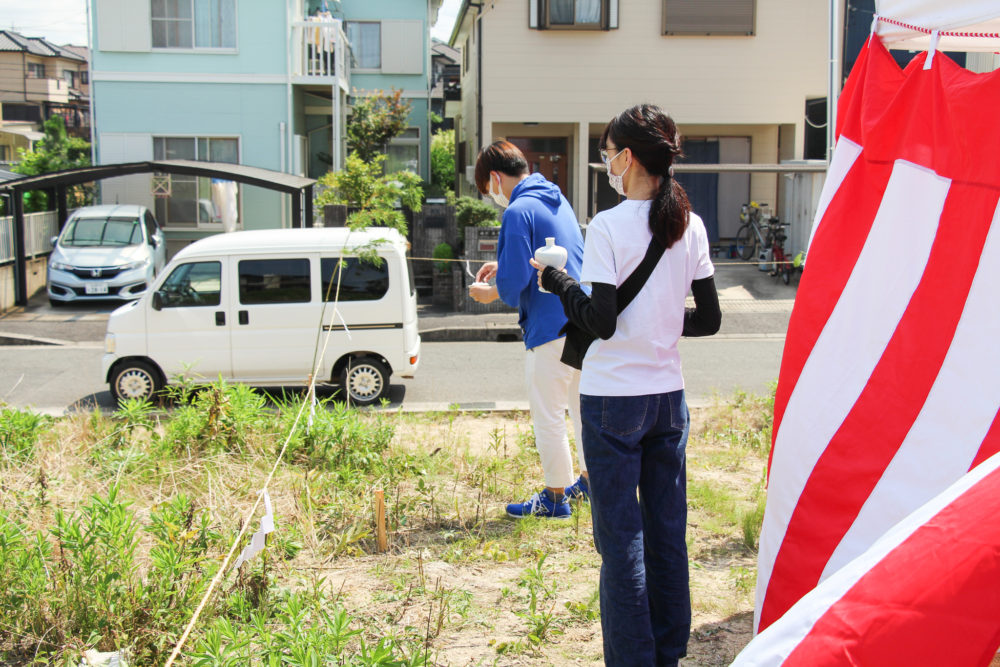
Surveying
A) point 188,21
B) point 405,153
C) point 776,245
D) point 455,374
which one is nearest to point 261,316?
point 455,374

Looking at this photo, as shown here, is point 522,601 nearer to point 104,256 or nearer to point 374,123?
point 104,256

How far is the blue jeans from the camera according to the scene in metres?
2.92

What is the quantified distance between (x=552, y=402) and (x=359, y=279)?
4.51 m

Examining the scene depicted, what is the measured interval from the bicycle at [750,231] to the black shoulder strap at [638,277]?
15287mm

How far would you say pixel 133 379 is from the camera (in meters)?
8.71

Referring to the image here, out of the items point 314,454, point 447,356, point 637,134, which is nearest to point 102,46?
point 447,356

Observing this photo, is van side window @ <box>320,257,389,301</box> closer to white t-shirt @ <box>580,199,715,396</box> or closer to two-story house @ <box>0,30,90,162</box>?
white t-shirt @ <box>580,199,715,396</box>

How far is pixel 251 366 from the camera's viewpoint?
8.77 m

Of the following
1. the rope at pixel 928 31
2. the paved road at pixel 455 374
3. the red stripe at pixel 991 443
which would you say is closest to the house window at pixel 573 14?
the paved road at pixel 455 374

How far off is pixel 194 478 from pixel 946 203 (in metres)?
3.86

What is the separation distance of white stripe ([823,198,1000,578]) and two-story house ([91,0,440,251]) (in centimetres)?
1752

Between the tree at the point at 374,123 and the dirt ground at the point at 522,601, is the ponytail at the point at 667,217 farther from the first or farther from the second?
the tree at the point at 374,123

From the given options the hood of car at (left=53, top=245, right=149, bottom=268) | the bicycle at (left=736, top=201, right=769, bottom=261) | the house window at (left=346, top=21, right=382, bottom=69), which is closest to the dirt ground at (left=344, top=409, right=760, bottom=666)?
the hood of car at (left=53, top=245, right=149, bottom=268)

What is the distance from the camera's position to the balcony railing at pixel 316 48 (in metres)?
18.9
